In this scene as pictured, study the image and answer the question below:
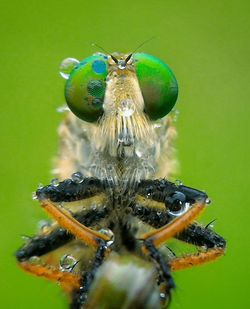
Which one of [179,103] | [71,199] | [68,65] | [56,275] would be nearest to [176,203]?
[71,199]

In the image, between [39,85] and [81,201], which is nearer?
[81,201]

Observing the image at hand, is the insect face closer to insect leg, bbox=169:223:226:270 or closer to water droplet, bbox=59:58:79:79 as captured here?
water droplet, bbox=59:58:79:79

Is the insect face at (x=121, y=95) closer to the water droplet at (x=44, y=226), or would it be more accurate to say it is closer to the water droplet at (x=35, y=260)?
the water droplet at (x=44, y=226)

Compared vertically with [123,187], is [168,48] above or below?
above

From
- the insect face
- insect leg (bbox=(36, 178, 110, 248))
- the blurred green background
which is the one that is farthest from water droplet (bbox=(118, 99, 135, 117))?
the blurred green background

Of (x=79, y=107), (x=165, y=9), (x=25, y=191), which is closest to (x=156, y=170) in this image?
(x=79, y=107)

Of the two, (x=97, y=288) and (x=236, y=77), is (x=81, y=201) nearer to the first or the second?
(x=97, y=288)

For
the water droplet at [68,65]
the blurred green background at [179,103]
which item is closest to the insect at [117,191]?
the water droplet at [68,65]
